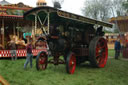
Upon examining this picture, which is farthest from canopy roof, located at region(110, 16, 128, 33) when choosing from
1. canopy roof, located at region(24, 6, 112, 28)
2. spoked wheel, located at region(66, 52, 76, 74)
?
spoked wheel, located at region(66, 52, 76, 74)

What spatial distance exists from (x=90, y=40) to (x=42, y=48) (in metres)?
6.02

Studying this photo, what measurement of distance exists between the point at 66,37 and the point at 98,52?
7.22 ft

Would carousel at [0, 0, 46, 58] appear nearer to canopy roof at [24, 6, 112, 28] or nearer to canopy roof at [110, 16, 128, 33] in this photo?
canopy roof at [24, 6, 112, 28]

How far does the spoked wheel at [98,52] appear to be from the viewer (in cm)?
769

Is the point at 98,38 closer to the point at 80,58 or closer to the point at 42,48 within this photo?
the point at 80,58

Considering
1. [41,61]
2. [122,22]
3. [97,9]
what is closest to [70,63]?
[41,61]

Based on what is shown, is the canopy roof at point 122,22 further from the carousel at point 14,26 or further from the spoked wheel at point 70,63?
the spoked wheel at point 70,63

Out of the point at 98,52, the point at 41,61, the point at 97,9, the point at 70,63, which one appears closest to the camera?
the point at 70,63

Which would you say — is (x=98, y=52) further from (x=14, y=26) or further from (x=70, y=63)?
(x=14, y=26)

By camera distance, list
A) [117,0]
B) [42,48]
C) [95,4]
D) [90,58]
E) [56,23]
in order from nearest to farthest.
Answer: [56,23] → [90,58] → [42,48] → [117,0] → [95,4]

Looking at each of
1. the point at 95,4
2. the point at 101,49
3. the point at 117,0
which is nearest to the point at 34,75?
the point at 101,49

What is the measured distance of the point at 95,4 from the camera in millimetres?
42656

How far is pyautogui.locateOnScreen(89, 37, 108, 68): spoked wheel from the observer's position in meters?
7.69

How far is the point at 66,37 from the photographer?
6.96m
